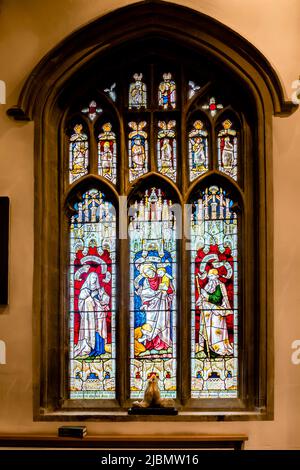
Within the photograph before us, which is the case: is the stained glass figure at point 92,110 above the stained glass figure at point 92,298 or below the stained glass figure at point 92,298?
above

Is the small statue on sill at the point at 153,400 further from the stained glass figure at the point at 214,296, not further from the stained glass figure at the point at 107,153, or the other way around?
the stained glass figure at the point at 107,153

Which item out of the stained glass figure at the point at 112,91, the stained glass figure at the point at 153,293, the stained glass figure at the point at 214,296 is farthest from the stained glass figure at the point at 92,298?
the stained glass figure at the point at 112,91

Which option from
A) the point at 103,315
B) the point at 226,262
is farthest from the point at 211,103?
the point at 103,315

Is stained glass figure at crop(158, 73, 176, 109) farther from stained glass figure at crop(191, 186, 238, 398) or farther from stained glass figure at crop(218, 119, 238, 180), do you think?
stained glass figure at crop(191, 186, 238, 398)

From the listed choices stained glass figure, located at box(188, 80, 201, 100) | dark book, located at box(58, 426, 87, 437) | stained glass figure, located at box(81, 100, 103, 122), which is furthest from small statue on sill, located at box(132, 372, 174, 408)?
stained glass figure, located at box(188, 80, 201, 100)

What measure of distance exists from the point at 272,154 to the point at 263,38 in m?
0.87

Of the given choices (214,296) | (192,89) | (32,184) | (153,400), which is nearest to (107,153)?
(32,184)

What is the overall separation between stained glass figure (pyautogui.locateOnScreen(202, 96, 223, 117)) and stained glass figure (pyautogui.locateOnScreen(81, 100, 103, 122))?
83 cm

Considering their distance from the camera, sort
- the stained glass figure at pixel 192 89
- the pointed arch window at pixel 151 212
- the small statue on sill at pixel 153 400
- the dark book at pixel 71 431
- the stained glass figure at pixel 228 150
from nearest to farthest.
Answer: the dark book at pixel 71 431
the small statue on sill at pixel 153 400
the pointed arch window at pixel 151 212
the stained glass figure at pixel 228 150
the stained glass figure at pixel 192 89

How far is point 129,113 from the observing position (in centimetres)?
679

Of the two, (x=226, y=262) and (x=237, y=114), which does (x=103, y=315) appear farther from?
(x=237, y=114)

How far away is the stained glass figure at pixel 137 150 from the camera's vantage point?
6730mm
